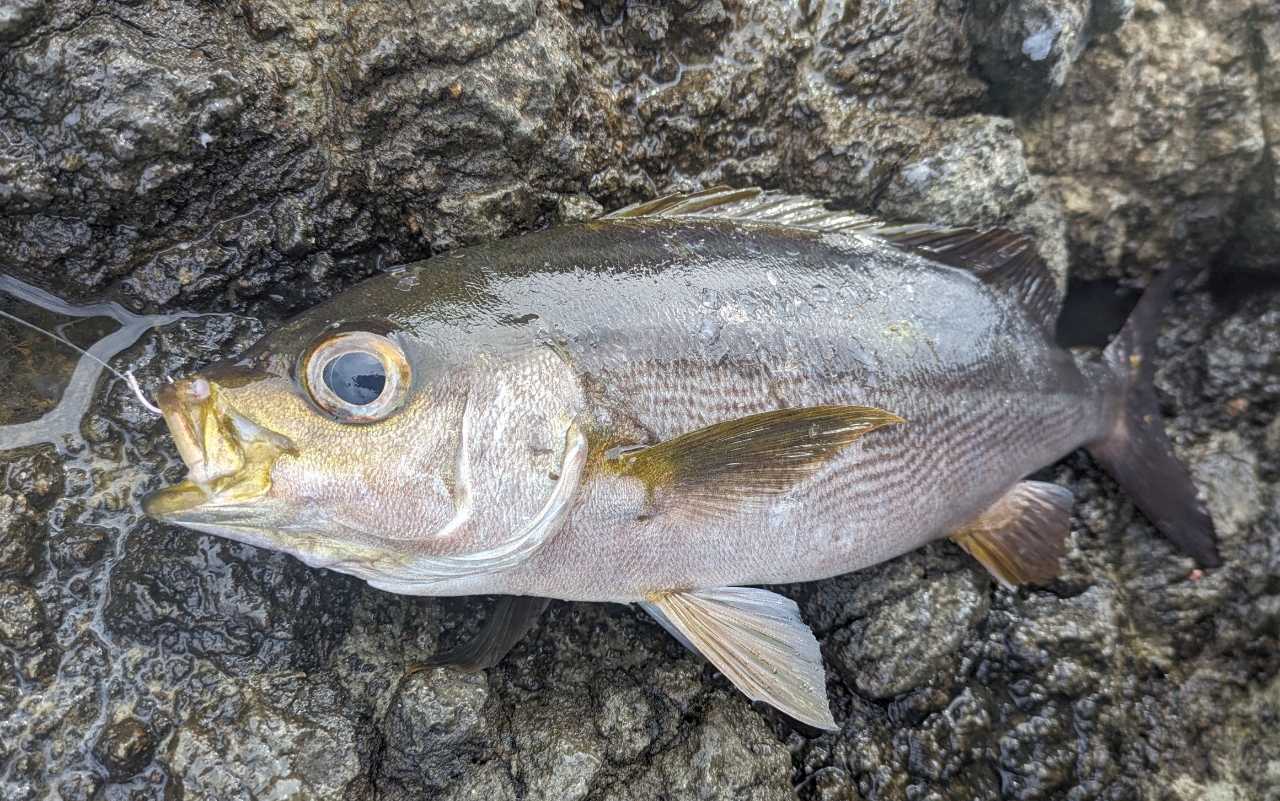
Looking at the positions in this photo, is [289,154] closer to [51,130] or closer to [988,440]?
[51,130]

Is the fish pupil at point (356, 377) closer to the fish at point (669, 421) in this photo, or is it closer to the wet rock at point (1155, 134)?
the fish at point (669, 421)

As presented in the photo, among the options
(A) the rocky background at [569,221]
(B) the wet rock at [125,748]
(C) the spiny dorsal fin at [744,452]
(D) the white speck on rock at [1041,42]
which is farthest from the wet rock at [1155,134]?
(B) the wet rock at [125,748]

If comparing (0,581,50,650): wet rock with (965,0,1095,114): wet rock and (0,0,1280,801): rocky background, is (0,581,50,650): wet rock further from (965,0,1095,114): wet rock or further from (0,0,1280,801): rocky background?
(965,0,1095,114): wet rock

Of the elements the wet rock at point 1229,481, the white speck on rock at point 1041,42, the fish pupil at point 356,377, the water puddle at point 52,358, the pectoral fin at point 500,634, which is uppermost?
the white speck on rock at point 1041,42

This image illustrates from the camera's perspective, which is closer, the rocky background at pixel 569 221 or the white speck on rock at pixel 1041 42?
the rocky background at pixel 569 221

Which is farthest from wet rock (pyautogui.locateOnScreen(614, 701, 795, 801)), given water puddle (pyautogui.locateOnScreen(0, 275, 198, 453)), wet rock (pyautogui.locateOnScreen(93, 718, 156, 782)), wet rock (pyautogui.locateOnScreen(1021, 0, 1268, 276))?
wet rock (pyautogui.locateOnScreen(1021, 0, 1268, 276))
